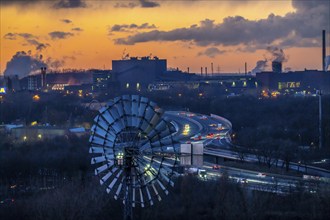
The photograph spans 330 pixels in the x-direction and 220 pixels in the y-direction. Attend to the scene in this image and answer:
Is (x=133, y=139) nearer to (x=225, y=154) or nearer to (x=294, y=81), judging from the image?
(x=225, y=154)

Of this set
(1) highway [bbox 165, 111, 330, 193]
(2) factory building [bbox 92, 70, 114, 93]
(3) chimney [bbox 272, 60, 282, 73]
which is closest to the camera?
(1) highway [bbox 165, 111, 330, 193]

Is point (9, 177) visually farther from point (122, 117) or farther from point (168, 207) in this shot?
point (122, 117)

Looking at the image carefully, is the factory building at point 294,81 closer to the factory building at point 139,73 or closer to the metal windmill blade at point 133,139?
the factory building at point 139,73

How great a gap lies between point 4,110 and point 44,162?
75.2 ft

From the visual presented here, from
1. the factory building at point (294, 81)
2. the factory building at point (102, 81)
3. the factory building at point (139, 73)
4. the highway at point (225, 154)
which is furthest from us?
the factory building at point (139, 73)

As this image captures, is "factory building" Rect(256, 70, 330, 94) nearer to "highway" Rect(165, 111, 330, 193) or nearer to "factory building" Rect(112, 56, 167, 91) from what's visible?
"factory building" Rect(112, 56, 167, 91)

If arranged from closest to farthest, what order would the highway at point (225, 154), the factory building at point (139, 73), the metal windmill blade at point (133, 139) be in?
the metal windmill blade at point (133, 139)
the highway at point (225, 154)
the factory building at point (139, 73)

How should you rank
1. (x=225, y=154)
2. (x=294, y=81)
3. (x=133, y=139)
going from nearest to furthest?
(x=133, y=139) < (x=225, y=154) < (x=294, y=81)

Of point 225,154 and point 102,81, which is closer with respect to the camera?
point 225,154

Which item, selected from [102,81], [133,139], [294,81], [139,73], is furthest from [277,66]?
[133,139]

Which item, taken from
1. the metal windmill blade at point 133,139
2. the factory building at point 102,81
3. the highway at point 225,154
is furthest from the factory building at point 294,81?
the metal windmill blade at point 133,139

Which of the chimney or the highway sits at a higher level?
the chimney

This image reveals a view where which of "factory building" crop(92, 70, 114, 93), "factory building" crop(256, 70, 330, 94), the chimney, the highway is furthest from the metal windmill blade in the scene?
the chimney

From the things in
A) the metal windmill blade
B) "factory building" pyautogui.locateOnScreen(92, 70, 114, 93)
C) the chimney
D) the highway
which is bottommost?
the highway
